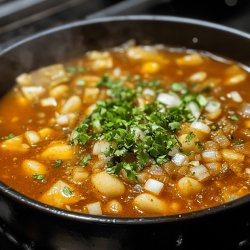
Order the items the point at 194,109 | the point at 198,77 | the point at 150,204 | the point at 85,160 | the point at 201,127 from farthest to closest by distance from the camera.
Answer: the point at 198,77 → the point at 194,109 → the point at 201,127 → the point at 85,160 → the point at 150,204

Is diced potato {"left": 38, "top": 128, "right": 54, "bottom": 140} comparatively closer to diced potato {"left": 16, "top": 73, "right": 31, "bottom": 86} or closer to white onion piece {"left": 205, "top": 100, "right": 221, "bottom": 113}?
diced potato {"left": 16, "top": 73, "right": 31, "bottom": 86}

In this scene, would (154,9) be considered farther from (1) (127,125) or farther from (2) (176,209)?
(2) (176,209)

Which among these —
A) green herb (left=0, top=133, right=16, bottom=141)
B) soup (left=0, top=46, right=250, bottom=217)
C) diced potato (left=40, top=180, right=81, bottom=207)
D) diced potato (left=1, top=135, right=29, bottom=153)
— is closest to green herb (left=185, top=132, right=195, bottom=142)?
soup (left=0, top=46, right=250, bottom=217)

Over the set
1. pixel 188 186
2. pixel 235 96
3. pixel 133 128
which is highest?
pixel 133 128

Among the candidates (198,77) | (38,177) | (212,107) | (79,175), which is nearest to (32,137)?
(38,177)

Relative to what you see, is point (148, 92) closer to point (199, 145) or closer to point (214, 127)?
point (214, 127)

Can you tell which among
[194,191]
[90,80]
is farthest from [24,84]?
[194,191]

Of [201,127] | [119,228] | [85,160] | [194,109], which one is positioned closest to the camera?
[119,228]
